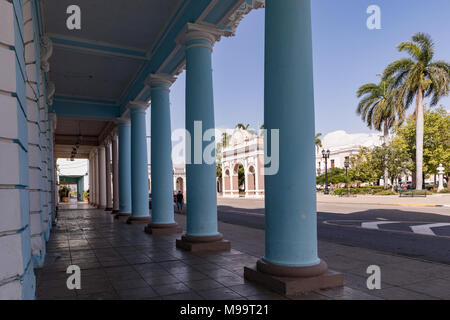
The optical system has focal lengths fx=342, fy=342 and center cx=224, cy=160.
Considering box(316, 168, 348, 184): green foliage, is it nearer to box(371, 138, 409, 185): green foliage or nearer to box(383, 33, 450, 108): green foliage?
box(371, 138, 409, 185): green foliage

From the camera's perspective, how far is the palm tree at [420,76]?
107 feet

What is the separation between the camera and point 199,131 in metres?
7.80

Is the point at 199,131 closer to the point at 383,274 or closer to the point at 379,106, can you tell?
the point at 383,274

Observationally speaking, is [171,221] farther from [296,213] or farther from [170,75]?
[296,213]

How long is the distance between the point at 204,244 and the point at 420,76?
3379cm

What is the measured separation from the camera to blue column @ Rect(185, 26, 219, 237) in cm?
778

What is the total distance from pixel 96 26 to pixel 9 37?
278 inches

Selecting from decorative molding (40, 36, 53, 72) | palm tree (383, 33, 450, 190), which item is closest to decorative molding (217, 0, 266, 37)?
decorative molding (40, 36, 53, 72)

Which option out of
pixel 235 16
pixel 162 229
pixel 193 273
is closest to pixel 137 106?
pixel 162 229

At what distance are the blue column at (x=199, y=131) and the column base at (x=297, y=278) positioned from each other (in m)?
3.07

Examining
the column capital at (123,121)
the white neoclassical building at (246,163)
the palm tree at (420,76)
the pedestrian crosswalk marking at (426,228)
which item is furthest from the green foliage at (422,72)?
the column capital at (123,121)

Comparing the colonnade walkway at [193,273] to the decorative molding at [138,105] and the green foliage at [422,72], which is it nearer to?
the decorative molding at [138,105]

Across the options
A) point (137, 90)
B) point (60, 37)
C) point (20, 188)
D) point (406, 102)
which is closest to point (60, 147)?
point (137, 90)

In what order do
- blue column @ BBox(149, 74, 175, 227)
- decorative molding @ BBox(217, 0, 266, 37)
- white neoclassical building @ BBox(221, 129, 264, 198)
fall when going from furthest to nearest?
1. white neoclassical building @ BBox(221, 129, 264, 198)
2. blue column @ BBox(149, 74, 175, 227)
3. decorative molding @ BBox(217, 0, 266, 37)
